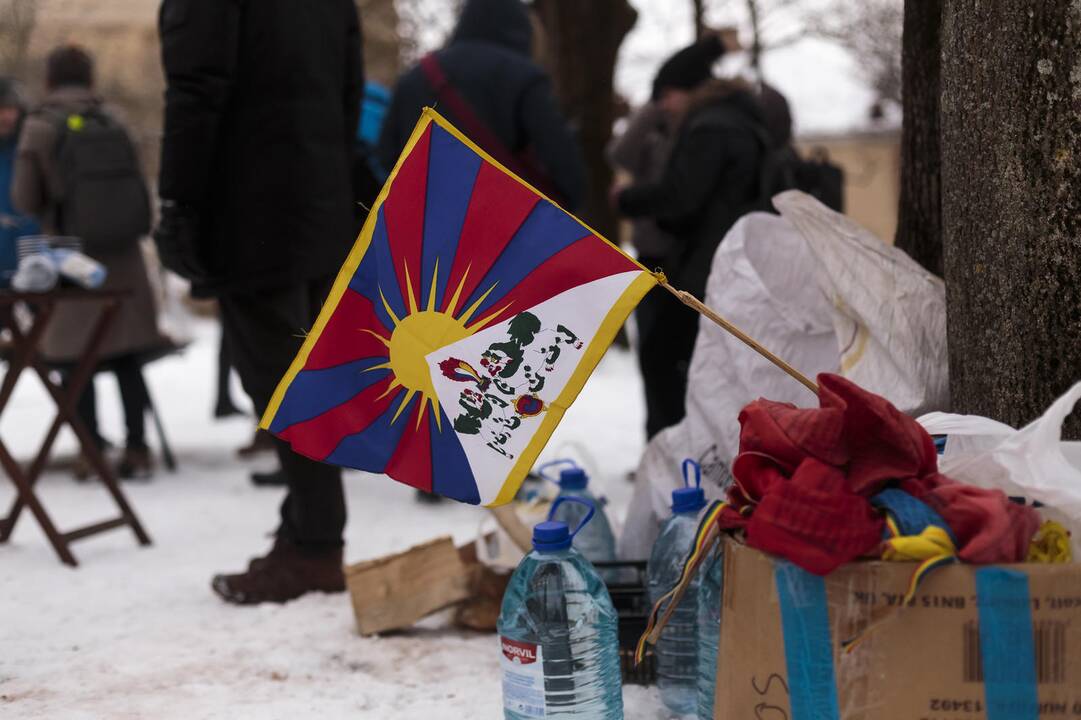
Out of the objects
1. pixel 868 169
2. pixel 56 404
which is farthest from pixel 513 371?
pixel 868 169

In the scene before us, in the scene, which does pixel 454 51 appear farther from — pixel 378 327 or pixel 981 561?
pixel 981 561

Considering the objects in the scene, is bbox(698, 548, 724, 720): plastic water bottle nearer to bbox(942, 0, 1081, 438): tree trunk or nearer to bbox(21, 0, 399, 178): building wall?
bbox(942, 0, 1081, 438): tree trunk

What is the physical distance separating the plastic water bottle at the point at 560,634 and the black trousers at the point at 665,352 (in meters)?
2.46

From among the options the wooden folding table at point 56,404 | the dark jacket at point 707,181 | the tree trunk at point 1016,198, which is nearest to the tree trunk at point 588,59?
the dark jacket at point 707,181

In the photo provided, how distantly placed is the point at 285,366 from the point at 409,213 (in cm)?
129

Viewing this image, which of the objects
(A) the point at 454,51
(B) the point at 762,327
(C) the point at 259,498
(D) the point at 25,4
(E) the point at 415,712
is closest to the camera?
(E) the point at 415,712

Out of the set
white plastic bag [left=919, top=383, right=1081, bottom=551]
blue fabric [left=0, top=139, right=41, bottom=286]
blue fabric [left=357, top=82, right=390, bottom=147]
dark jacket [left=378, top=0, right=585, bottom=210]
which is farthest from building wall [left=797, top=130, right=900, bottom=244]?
white plastic bag [left=919, top=383, right=1081, bottom=551]

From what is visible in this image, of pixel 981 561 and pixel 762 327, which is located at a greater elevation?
pixel 762 327

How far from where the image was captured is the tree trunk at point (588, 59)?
8844mm

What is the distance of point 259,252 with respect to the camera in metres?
3.51

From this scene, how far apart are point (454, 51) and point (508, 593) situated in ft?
9.87

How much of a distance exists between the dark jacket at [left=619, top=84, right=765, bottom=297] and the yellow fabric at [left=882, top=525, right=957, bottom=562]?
2.54m

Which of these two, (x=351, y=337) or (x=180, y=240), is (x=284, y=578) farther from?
(x=351, y=337)

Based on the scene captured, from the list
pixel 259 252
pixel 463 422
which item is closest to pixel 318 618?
pixel 259 252
